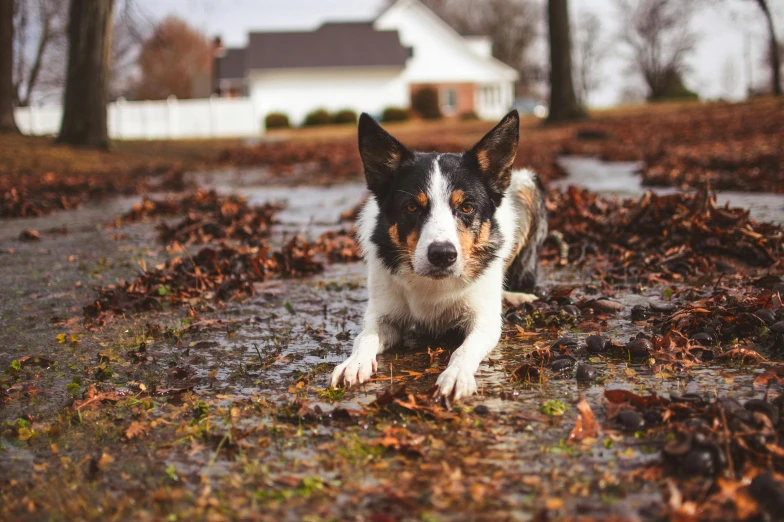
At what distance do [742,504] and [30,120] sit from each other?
4545 cm

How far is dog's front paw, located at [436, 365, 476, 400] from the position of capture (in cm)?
349

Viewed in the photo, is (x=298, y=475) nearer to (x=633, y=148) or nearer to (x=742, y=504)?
(x=742, y=504)

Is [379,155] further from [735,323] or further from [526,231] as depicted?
[735,323]

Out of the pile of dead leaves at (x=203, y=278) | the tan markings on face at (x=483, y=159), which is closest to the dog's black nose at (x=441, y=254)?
the tan markings on face at (x=483, y=159)

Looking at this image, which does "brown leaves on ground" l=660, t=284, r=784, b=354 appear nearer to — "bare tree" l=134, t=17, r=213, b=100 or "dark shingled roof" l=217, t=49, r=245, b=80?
"dark shingled roof" l=217, t=49, r=245, b=80

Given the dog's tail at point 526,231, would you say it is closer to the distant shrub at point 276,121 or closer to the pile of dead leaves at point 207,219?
the pile of dead leaves at point 207,219

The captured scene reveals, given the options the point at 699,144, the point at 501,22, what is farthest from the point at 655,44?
the point at 699,144

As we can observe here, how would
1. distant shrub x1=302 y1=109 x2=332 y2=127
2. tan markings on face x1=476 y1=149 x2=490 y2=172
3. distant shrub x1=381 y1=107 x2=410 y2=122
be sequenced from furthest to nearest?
distant shrub x1=302 y1=109 x2=332 y2=127 < distant shrub x1=381 y1=107 x2=410 y2=122 < tan markings on face x1=476 y1=149 x2=490 y2=172

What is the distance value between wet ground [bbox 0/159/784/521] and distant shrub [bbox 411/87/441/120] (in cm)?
4623

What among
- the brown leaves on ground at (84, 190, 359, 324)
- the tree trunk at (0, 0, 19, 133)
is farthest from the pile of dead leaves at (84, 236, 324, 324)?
the tree trunk at (0, 0, 19, 133)

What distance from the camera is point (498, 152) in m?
4.73

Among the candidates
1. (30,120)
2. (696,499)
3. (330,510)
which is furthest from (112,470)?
(30,120)

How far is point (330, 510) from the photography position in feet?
8.16

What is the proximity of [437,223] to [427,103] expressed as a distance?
4798 cm
